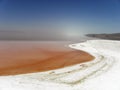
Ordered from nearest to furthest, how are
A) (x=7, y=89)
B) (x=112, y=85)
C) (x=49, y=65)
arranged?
(x=7, y=89)
(x=112, y=85)
(x=49, y=65)

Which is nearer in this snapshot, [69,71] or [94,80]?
[94,80]

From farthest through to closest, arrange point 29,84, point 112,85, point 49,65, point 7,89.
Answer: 1. point 49,65
2. point 112,85
3. point 29,84
4. point 7,89

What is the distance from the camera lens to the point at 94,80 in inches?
300

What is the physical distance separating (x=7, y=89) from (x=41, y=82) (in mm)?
1293

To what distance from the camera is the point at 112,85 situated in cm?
729

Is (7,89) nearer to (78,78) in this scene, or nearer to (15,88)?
(15,88)

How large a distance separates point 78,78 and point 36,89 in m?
2.16

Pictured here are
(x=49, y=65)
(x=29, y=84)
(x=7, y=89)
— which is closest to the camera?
(x=7, y=89)

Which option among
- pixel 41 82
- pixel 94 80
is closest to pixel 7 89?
pixel 41 82

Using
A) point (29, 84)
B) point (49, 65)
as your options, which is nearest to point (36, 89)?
point (29, 84)

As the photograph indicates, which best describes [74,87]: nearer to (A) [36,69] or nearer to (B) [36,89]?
(B) [36,89]

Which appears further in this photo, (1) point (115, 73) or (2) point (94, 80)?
(1) point (115, 73)

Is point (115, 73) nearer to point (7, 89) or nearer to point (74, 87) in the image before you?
point (74, 87)

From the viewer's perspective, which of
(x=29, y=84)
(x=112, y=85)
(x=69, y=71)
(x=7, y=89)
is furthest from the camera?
(x=69, y=71)
